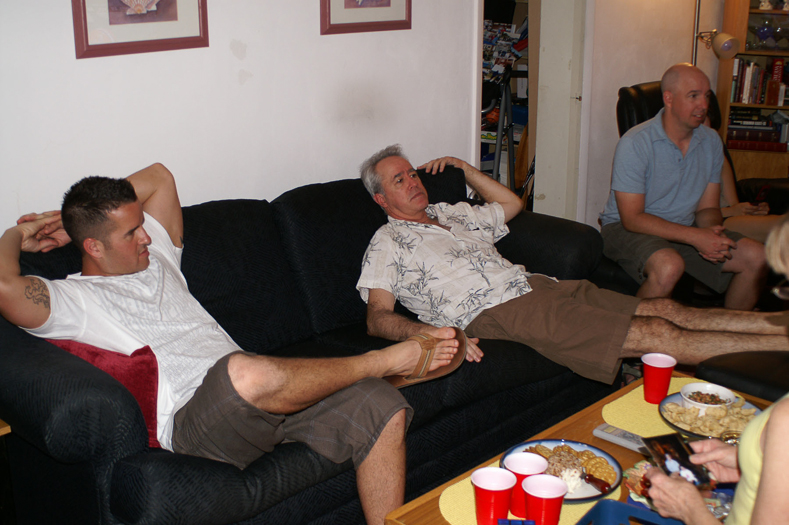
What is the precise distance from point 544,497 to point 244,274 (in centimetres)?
133

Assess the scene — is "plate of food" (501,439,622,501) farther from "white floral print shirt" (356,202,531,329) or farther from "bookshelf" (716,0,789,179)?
"bookshelf" (716,0,789,179)

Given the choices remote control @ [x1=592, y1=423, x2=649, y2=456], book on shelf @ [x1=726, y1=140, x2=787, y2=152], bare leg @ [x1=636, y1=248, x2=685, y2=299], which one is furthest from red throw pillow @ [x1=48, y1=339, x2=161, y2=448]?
book on shelf @ [x1=726, y1=140, x2=787, y2=152]

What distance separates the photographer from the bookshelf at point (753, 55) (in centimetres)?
476

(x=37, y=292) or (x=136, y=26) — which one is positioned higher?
(x=136, y=26)

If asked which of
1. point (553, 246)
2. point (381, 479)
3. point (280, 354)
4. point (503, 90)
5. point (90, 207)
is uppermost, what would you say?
point (503, 90)

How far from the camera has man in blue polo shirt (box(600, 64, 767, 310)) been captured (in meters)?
2.85

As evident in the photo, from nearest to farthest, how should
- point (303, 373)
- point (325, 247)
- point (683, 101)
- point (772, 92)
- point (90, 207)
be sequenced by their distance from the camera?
point (303, 373), point (90, 207), point (325, 247), point (683, 101), point (772, 92)

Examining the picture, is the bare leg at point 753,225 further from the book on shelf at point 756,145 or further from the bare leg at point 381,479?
the bare leg at point 381,479

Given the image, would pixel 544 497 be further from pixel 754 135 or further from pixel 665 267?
pixel 754 135

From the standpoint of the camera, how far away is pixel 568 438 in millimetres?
1592

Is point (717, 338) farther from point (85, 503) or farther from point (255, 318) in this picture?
point (85, 503)

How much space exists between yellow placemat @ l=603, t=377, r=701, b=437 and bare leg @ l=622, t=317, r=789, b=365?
14.0 inches

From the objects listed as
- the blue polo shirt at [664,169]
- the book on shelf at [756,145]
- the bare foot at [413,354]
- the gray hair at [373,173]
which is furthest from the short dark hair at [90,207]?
the book on shelf at [756,145]

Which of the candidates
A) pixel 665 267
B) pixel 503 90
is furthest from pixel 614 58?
pixel 665 267
